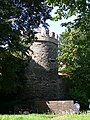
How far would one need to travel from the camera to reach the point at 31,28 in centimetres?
1661

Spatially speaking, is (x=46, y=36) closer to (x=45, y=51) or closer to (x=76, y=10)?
(x=45, y=51)

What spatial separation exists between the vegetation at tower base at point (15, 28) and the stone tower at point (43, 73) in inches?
504

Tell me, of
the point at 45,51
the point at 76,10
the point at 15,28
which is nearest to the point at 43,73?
the point at 45,51

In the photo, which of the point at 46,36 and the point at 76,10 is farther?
the point at 46,36

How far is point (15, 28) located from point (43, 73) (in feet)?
50.6

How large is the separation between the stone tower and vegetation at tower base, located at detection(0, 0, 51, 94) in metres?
12.8

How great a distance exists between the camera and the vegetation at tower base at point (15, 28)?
551 inches

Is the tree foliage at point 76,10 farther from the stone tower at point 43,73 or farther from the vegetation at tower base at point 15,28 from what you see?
the stone tower at point 43,73

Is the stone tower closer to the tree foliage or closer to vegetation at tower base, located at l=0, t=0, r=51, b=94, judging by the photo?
vegetation at tower base, located at l=0, t=0, r=51, b=94

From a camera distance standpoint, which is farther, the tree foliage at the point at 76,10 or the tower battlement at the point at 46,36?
the tower battlement at the point at 46,36

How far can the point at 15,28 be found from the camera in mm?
15523

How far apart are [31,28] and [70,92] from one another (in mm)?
16316

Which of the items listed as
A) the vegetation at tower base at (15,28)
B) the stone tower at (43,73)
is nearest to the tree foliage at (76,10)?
the vegetation at tower base at (15,28)

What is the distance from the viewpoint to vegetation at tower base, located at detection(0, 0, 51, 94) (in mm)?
13992
